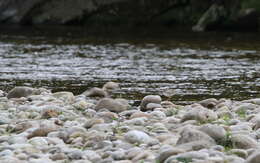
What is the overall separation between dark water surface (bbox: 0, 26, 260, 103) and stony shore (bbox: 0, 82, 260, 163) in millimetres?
2251

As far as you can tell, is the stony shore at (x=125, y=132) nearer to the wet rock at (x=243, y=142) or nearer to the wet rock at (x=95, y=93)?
the wet rock at (x=243, y=142)

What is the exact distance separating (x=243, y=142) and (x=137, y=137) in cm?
137

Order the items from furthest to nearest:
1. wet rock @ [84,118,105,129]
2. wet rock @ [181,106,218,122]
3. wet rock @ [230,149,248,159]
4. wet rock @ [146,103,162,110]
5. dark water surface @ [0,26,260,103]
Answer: dark water surface @ [0,26,260,103], wet rock @ [146,103,162,110], wet rock @ [181,106,218,122], wet rock @ [84,118,105,129], wet rock @ [230,149,248,159]

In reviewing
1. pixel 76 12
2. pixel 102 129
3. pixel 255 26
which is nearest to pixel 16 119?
pixel 102 129

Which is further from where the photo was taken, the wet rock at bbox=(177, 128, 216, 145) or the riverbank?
the riverbank

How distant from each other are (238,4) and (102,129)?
103 ft

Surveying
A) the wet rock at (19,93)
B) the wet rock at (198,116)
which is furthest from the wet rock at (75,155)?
the wet rock at (19,93)

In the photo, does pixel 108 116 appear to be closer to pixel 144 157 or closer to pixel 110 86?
pixel 144 157

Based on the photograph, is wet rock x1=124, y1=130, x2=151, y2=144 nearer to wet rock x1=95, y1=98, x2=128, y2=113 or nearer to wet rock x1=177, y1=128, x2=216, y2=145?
wet rock x1=177, y1=128, x2=216, y2=145

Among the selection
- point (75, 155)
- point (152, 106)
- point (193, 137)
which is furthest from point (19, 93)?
point (193, 137)

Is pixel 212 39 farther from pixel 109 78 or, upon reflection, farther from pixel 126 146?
pixel 126 146

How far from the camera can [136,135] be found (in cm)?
809

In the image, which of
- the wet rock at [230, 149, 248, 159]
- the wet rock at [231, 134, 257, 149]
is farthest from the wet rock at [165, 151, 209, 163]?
the wet rock at [231, 134, 257, 149]

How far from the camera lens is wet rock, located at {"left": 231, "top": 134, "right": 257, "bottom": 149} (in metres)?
7.44
